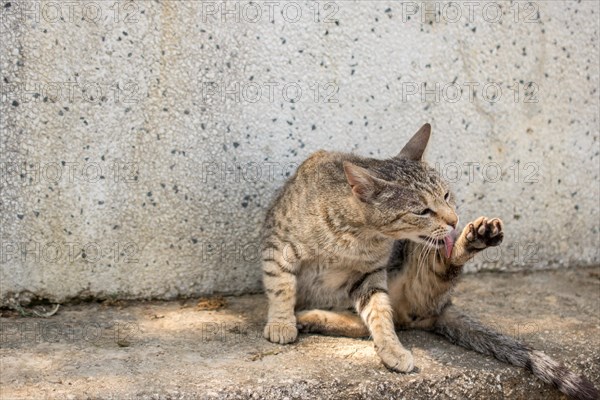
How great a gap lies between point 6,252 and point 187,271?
0.91 metres

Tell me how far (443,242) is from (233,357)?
3.60 feet

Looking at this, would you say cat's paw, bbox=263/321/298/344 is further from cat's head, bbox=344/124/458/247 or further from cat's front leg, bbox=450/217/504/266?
cat's front leg, bbox=450/217/504/266

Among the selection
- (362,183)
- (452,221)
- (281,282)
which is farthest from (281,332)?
(452,221)

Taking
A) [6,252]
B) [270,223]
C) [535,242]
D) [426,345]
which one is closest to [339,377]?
[426,345]

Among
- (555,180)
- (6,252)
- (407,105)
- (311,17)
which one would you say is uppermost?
(311,17)

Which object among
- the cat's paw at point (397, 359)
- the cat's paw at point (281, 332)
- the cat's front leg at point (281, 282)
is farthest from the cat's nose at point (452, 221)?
the cat's paw at point (281, 332)

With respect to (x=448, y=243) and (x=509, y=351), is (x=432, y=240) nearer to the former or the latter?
(x=448, y=243)

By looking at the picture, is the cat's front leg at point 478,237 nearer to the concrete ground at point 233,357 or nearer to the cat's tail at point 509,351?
the cat's tail at point 509,351

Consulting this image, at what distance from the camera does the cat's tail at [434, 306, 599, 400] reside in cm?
318

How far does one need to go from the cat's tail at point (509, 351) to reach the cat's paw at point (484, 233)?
0.47 meters

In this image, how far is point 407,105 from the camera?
13.9 ft

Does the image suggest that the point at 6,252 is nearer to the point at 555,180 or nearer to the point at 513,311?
the point at 513,311

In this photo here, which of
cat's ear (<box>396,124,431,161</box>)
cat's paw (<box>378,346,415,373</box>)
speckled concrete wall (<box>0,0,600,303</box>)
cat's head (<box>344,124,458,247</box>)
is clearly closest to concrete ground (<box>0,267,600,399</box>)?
cat's paw (<box>378,346,415,373</box>)

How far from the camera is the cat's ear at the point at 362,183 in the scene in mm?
3284
